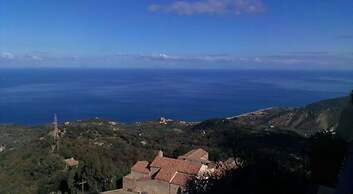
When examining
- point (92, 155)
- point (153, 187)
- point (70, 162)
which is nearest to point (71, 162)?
point (70, 162)

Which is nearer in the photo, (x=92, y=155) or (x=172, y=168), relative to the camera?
(x=172, y=168)

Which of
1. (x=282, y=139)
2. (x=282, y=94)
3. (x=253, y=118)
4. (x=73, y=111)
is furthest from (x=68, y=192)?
(x=282, y=94)

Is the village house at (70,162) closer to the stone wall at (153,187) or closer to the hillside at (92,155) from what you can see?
the hillside at (92,155)

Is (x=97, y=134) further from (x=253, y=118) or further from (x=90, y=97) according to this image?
(x=90, y=97)

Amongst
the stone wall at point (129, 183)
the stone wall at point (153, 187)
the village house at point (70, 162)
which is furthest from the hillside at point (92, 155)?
the stone wall at point (153, 187)

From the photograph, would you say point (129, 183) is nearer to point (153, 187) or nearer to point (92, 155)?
point (153, 187)

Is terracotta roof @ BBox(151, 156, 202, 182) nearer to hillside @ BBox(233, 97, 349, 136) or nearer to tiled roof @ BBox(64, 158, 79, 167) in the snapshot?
tiled roof @ BBox(64, 158, 79, 167)

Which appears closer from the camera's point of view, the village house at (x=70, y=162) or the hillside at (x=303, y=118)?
the village house at (x=70, y=162)

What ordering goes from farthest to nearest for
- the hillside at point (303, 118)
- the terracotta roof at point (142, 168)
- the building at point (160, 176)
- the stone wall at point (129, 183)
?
the hillside at point (303, 118)
the terracotta roof at point (142, 168)
the stone wall at point (129, 183)
the building at point (160, 176)
